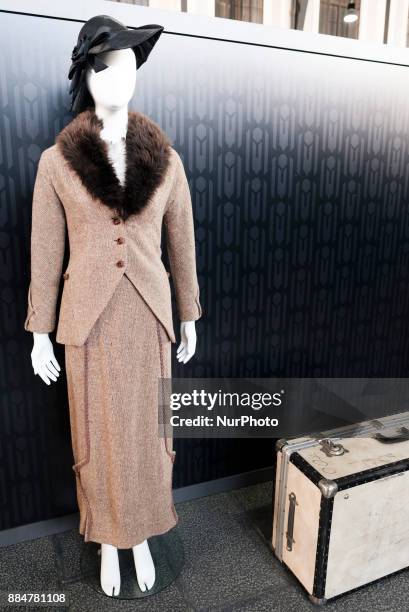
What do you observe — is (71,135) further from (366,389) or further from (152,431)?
(366,389)

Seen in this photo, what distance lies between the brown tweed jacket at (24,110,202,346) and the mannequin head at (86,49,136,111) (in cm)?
7

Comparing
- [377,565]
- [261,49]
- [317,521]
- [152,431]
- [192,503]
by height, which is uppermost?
[261,49]

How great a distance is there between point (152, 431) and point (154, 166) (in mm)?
766

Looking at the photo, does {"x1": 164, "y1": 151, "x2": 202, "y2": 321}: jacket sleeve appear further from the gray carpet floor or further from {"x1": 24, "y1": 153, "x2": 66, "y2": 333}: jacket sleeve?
the gray carpet floor

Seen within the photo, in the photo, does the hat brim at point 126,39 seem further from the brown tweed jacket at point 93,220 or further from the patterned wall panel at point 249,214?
the patterned wall panel at point 249,214

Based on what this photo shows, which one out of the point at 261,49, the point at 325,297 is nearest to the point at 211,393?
the point at 325,297

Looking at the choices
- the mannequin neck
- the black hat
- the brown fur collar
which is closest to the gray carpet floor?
the brown fur collar

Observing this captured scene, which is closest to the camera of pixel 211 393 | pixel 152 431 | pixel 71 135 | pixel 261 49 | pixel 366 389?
pixel 71 135

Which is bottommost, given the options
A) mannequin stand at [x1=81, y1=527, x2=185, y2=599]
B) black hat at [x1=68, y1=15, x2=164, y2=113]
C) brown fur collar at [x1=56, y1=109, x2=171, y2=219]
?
mannequin stand at [x1=81, y1=527, x2=185, y2=599]

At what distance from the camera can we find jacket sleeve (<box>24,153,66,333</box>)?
52.9 inches

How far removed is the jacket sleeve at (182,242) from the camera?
147 cm

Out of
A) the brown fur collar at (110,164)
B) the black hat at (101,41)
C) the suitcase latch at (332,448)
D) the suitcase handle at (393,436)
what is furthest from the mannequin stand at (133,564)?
the black hat at (101,41)

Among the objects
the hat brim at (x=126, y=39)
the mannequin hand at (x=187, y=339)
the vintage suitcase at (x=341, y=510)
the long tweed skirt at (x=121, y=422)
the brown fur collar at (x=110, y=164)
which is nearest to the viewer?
the hat brim at (x=126, y=39)

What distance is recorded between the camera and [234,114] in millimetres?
1821
